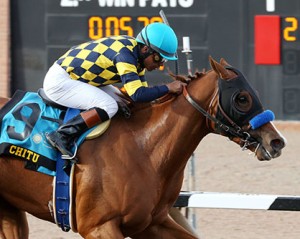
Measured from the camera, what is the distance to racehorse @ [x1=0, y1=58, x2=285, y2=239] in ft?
17.5

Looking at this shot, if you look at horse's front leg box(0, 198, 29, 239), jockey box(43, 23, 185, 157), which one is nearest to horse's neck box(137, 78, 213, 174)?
jockey box(43, 23, 185, 157)

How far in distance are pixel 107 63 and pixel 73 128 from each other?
40cm

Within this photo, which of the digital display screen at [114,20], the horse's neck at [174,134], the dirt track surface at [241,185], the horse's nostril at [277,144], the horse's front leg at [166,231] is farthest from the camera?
the digital display screen at [114,20]

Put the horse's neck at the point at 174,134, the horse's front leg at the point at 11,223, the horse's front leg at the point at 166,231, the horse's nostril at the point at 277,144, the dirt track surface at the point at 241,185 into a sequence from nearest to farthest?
the horse's nostril at the point at 277,144, the horse's neck at the point at 174,134, the horse's front leg at the point at 166,231, the horse's front leg at the point at 11,223, the dirt track surface at the point at 241,185

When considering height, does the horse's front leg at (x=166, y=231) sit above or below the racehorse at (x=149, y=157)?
below

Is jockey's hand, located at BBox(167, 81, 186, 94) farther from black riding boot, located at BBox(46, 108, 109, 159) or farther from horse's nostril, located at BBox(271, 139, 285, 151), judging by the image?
horse's nostril, located at BBox(271, 139, 285, 151)

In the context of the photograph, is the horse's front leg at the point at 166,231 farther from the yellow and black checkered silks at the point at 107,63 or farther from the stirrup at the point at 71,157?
the yellow and black checkered silks at the point at 107,63

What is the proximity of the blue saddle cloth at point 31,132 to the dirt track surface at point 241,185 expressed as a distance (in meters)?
1.84

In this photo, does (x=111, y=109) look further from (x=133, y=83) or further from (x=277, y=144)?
(x=277, y=144)

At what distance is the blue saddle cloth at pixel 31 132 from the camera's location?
5523 millimetres

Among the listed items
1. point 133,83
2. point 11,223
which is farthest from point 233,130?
point 11,223

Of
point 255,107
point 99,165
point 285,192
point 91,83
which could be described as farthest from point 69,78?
point 285,192

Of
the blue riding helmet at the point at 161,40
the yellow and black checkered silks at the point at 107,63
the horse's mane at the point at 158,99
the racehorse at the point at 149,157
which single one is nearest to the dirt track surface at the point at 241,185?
the racehorse at the point at 149,157

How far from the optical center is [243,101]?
17.5 feet
